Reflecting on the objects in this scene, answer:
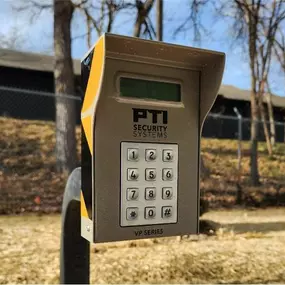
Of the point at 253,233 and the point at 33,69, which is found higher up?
the point at 33,69

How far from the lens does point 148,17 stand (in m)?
6.93

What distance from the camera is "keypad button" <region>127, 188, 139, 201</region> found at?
1.35 metres

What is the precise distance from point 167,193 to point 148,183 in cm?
9

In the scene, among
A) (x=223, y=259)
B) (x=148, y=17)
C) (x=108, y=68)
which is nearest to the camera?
(x=108, y=68)

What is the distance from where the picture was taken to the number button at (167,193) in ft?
4.62

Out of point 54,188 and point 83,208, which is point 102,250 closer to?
point 83,208

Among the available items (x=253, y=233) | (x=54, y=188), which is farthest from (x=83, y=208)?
(x=54, y=188)

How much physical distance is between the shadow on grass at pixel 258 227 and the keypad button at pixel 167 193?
3.65 m

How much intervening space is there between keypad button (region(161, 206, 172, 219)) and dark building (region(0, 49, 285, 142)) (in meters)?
8.22

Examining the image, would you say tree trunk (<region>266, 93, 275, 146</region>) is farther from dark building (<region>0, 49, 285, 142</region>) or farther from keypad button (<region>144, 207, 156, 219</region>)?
keypad button (<region>144, 207, 156, 219</region>)

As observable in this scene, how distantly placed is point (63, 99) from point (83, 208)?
17.3ft

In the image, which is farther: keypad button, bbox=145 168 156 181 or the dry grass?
the dry grass

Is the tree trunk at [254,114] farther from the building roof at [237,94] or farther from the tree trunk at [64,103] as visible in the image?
the building roof at [237,94]

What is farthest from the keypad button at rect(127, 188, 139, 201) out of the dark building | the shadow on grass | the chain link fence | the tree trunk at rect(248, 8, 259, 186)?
the dark building
